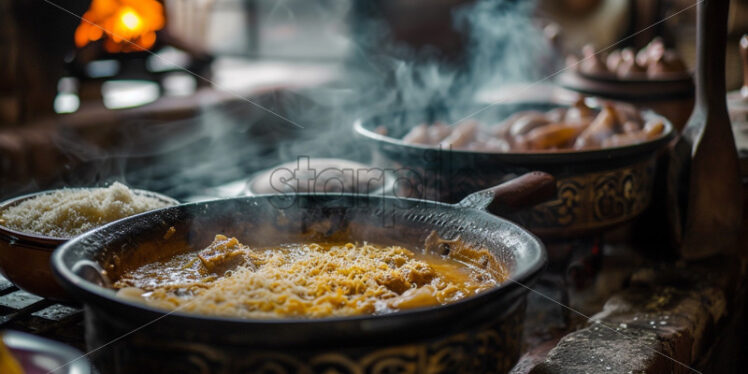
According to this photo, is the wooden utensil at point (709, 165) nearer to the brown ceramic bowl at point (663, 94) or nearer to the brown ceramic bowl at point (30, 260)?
the brown ceramic bowl at point (663, 94)

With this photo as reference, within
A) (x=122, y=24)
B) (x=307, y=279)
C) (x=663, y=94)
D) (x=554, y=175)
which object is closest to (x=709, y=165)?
(x=554, y=175)

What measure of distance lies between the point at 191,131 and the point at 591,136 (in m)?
4.56

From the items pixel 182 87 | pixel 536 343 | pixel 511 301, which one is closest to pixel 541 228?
pixel 536 343

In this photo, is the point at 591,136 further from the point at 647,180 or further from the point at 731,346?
the point at 731,346

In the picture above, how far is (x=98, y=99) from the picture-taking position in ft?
18.9

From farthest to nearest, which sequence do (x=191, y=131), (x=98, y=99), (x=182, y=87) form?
(x=182, y=87) → (x=191, y=131) → (x=98, y=99)

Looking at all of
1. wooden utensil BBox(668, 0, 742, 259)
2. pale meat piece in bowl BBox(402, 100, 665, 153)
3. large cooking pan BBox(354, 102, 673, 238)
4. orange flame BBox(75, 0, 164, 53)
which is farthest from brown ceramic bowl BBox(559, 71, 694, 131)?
orange flame BBox(75, 0, 164, 53)

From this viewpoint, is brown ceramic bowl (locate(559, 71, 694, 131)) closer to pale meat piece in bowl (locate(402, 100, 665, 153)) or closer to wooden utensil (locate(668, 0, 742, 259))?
pale meat piece in bowl (locate(402, 100, 665, 153))

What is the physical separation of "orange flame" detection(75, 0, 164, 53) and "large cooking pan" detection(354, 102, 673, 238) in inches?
151

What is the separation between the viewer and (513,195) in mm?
1849

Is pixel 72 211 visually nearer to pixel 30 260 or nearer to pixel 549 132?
pixel 30 260

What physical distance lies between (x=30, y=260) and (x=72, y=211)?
0.18 metres

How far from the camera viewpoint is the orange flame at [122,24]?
17.5 ft

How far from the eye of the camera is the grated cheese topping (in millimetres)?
1742
